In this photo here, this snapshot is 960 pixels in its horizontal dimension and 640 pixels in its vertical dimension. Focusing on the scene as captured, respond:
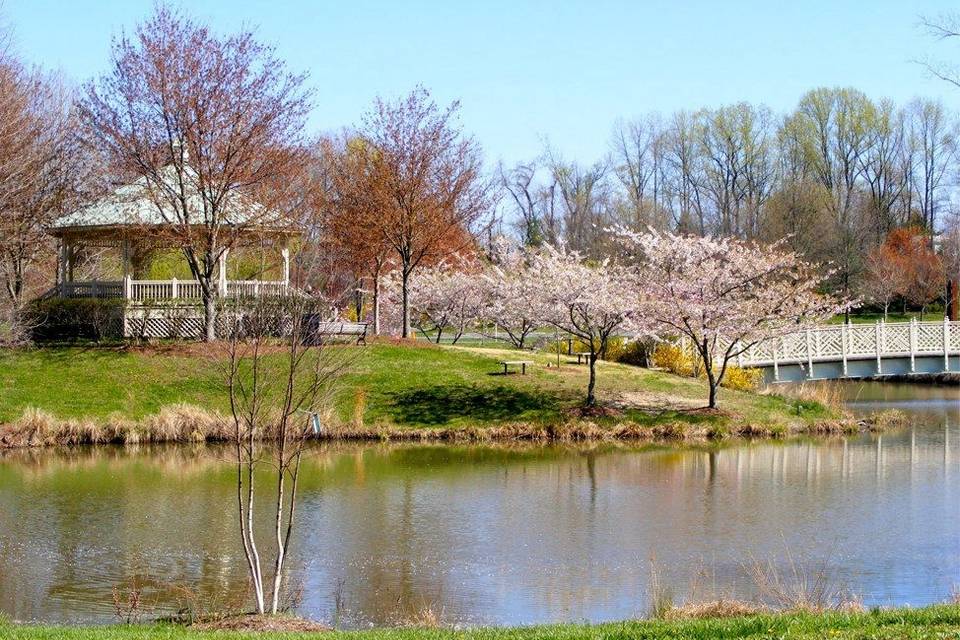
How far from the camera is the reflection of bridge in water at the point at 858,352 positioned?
1475 inches

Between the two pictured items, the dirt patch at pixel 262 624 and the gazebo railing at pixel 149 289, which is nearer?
the dirt patch at pixel 262 624

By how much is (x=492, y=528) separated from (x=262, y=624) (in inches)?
295

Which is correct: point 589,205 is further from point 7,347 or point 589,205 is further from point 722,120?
point 7,347

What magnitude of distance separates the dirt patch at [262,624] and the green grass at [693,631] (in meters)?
0.52

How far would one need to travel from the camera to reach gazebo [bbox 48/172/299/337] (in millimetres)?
36312

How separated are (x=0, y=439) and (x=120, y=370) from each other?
16.5 ft

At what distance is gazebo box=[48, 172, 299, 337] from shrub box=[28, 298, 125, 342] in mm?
367

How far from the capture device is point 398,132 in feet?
134

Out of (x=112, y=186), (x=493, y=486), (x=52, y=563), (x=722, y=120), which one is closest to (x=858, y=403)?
(x=493, y=486)

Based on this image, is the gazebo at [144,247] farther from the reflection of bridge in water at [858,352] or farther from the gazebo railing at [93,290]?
the reflection of bridge in water at [858,352]

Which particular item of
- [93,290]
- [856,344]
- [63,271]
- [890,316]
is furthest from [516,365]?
[890,316]

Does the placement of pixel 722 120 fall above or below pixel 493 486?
above

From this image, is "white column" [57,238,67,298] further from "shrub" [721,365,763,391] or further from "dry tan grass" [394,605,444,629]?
"dry tan grass" [394,605,444,629]

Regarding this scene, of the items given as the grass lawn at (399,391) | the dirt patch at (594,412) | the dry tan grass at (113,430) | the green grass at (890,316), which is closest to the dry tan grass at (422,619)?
the dry tan grass at (113,430)
